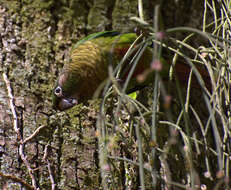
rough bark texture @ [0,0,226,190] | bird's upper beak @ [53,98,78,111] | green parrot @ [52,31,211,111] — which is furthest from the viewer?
green parrot @ [52,31,211,111]

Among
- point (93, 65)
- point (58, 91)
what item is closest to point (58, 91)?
point (58, 91)

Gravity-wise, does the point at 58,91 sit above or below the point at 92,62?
below

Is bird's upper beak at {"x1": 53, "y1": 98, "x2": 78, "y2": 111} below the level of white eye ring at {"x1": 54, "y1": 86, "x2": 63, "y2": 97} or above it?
below

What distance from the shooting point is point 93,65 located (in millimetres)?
1751

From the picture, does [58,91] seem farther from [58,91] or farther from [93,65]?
[93,65]

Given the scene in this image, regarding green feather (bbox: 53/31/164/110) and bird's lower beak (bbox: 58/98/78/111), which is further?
green feather (bbox: 53/31/164/110)

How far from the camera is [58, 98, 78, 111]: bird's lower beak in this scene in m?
1.52

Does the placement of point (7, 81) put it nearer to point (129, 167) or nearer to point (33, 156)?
point (33, 156)

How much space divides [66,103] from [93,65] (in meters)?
0.30

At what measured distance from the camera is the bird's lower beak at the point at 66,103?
1517mm

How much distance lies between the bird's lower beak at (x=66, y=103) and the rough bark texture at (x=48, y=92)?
0.03 meters

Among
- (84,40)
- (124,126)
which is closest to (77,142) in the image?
(124,126)

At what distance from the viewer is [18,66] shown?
154 centimetres

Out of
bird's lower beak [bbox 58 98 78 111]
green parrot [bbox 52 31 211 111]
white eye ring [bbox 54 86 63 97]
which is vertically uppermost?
green parrot [bbox 52 31 211 111]
